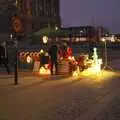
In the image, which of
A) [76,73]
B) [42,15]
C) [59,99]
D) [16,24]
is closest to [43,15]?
[42,15]

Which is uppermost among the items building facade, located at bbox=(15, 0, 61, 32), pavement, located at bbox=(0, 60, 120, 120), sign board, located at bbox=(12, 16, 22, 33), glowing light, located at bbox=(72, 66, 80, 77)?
building facade, located at bbox=(15, 0, 61, 32)

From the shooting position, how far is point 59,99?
54.2 feet

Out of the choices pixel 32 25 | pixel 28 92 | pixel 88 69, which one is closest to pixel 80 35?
pixel 32 25

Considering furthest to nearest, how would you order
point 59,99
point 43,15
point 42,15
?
point 43,15 < point 42,15 < point 59,99

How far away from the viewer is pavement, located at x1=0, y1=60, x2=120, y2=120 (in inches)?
508

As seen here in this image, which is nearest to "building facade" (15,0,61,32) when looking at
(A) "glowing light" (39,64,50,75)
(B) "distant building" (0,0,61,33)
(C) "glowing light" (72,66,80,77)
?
(B) "distant building" (0,0,61,33)

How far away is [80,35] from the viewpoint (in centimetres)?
15350

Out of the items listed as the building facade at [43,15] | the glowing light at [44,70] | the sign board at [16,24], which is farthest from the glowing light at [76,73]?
the building facade at [43,15]

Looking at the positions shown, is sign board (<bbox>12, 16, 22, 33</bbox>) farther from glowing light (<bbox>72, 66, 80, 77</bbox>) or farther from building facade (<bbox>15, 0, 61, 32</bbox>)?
building facade (<bbox>15, 0, 61, 32</bbox>)

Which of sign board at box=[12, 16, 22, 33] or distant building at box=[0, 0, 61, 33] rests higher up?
distant building at box=[0, 0, 61, 33]

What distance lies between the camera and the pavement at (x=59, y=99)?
12.9 meters

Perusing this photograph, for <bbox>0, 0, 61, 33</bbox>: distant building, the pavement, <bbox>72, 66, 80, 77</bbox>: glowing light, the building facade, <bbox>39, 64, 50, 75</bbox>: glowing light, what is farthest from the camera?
the building facade

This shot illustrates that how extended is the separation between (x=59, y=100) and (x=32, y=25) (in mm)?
115286

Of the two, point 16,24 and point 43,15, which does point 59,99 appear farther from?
point 43,15
